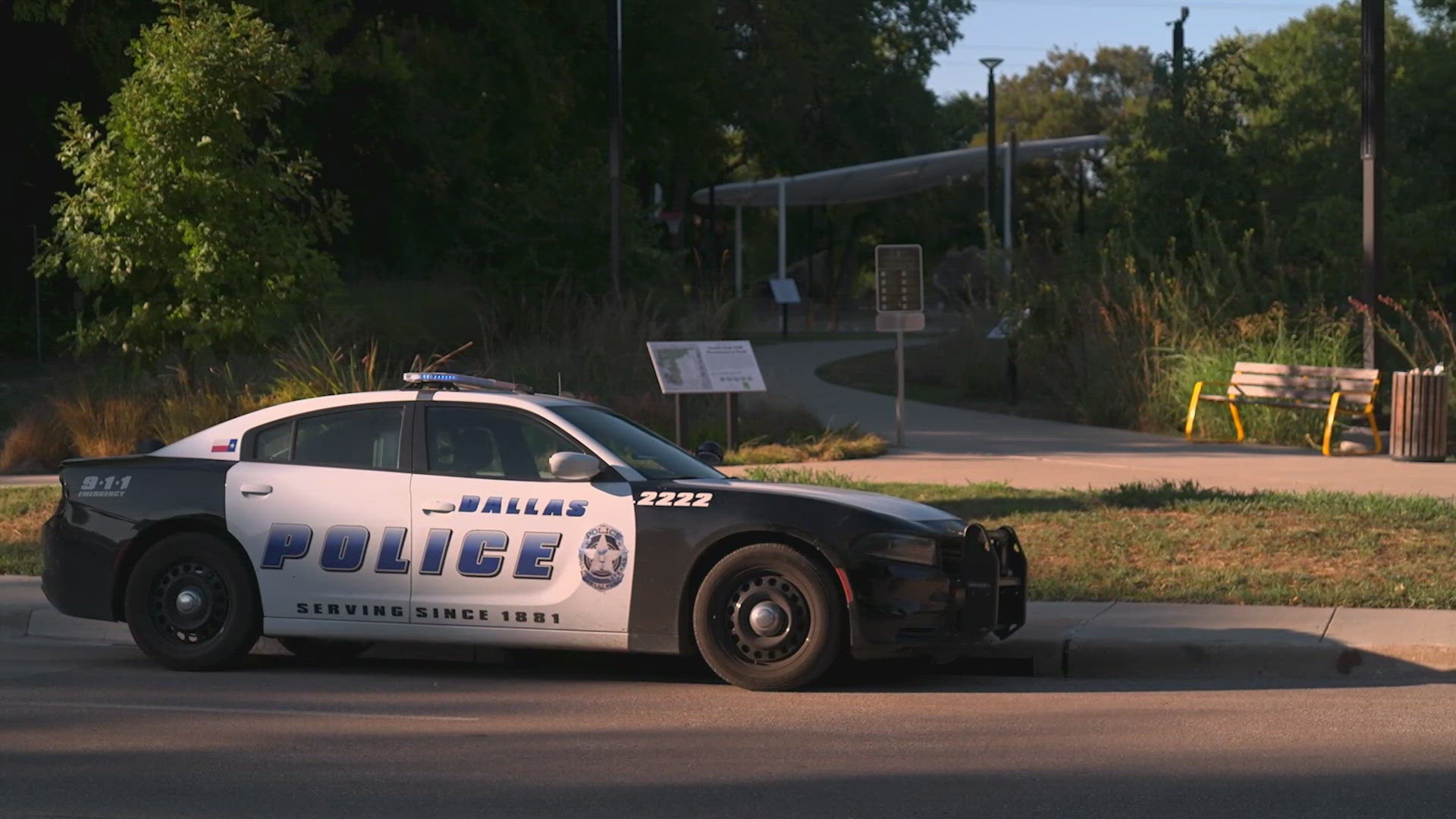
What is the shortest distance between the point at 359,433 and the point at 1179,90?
2107 centimetres

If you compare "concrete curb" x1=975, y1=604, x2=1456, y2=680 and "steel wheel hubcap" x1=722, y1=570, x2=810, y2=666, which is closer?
"steel wheel hubcap" x1=722, y1=570, x2=810, y2=666

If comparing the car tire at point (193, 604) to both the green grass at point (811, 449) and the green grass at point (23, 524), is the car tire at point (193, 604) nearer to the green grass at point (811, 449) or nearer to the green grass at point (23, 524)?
the green grass at point (23, 524)

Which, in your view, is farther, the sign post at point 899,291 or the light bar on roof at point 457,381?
the sign post at point 899,291

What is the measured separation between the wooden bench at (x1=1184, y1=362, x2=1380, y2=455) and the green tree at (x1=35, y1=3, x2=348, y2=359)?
10673mm

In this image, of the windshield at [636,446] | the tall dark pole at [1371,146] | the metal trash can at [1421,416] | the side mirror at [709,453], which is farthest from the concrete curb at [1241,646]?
the tall dark pole at [1371,146]

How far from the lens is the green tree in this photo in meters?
17.7

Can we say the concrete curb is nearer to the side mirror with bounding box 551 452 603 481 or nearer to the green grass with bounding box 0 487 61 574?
the side mirror with bounding box 551 452 603 481

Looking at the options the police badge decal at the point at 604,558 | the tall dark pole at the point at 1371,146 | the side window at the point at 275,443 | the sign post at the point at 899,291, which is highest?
the tall dark pole at the point at 1371,146

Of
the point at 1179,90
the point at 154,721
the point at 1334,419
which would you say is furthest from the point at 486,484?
the point at 1179,90

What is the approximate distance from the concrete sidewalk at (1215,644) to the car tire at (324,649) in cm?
11

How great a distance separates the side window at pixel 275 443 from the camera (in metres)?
9.59

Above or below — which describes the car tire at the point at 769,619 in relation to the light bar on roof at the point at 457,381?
below

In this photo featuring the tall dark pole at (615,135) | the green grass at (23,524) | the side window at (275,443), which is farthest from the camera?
the tall dark pole at (615,135)

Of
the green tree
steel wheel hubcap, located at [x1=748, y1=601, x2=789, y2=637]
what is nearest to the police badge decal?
steel wheel hubcap, located at [x1=748, y1=601, x2=789, y2=637]
